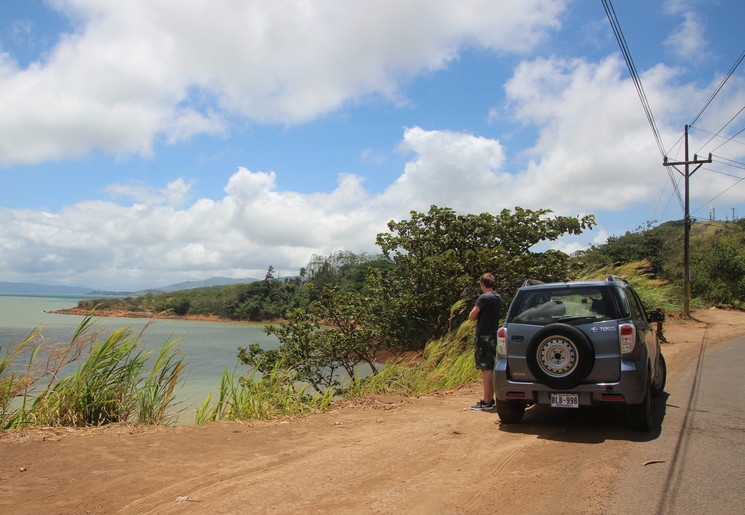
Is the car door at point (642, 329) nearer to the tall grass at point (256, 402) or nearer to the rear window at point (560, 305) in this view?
the rear window at point (560, 305)

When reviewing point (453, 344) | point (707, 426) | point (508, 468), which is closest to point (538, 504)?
point (508, 468)

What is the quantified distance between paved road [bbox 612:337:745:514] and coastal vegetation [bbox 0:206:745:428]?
12.7 ft

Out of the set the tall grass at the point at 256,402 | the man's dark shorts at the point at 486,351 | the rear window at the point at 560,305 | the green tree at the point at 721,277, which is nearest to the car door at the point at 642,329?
the rear window at the point at 560,305

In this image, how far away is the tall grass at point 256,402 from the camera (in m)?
6.76

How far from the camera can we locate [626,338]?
544 cm

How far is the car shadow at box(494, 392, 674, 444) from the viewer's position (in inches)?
217

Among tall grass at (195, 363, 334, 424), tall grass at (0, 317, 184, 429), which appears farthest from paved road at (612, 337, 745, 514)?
tall grass at (0, 317, 184, 429)

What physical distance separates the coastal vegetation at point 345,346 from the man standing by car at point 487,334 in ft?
7.04

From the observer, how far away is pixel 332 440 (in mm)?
5543

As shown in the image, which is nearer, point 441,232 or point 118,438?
point 118,438

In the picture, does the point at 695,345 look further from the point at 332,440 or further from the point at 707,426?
the point at 332,440

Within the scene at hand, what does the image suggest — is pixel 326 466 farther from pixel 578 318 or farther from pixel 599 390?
pixel 578 318

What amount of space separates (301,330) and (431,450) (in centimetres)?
924

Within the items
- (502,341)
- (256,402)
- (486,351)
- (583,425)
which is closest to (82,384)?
(256,402)
